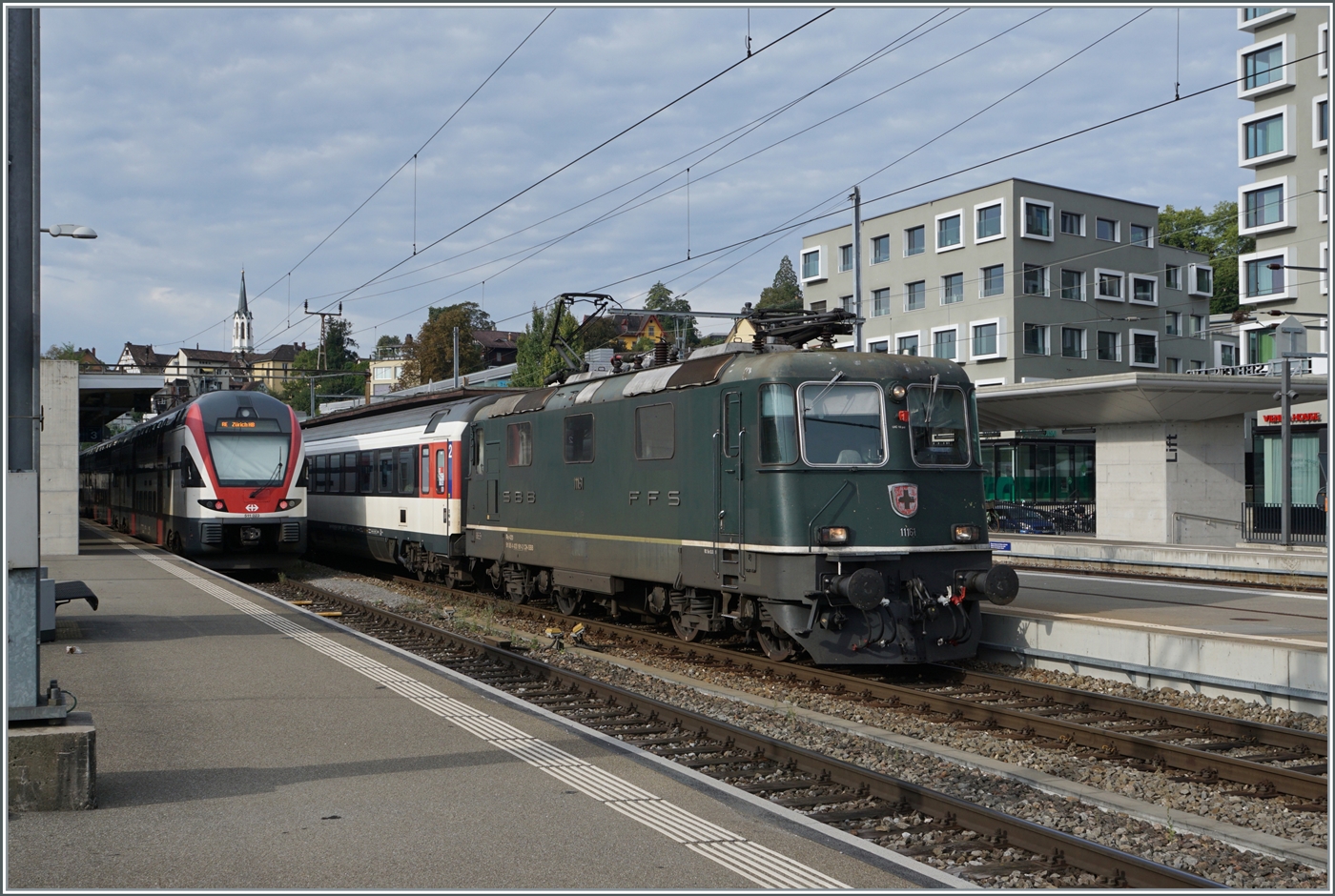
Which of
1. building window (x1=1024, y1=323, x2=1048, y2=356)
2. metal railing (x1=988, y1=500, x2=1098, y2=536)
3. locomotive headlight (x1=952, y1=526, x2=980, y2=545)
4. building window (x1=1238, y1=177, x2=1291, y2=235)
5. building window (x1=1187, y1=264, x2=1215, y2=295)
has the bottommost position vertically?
metal railing (x1=988, y1=500, x2=1098, y2=536)

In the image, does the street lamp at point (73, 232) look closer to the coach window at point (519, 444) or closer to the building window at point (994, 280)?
the coach window at point (519, 444)

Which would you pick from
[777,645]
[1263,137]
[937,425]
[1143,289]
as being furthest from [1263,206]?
[777,645]

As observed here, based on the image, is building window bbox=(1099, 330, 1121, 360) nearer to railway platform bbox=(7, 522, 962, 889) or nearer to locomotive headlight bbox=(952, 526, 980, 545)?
locomotive headlight bbox=(952, 526, 980, 545)

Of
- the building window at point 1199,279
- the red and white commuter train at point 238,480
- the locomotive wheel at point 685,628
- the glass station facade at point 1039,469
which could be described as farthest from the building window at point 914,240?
the locomotive wheel at point 685,628

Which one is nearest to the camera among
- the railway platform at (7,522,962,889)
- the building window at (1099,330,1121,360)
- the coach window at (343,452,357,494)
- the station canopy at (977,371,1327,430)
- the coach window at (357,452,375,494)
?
the railway platform at (7,522,962,889)

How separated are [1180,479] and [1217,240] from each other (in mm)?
59847

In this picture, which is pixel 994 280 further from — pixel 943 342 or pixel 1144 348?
pixel 1144 348

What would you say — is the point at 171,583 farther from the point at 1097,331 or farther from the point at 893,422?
the point at 1097,331

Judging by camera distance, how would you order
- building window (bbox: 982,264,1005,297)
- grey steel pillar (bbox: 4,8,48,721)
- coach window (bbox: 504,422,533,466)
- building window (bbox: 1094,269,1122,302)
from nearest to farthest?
grey steel pillar (bbox: 4,8,48,721) < coach window (bbox: 504,422,533,466) < building window (bbox: 982,264,1005,297) < building window (bbox: 1094,269,1122,302)

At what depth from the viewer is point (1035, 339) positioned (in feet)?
164

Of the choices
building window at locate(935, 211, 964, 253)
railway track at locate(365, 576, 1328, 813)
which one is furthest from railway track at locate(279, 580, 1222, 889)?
building window at locate(935, 211, 964, 253)

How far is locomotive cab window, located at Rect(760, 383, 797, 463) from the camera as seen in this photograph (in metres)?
11.7

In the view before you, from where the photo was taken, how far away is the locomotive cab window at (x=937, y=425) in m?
12.1

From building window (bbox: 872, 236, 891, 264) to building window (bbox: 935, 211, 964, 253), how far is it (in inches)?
133
